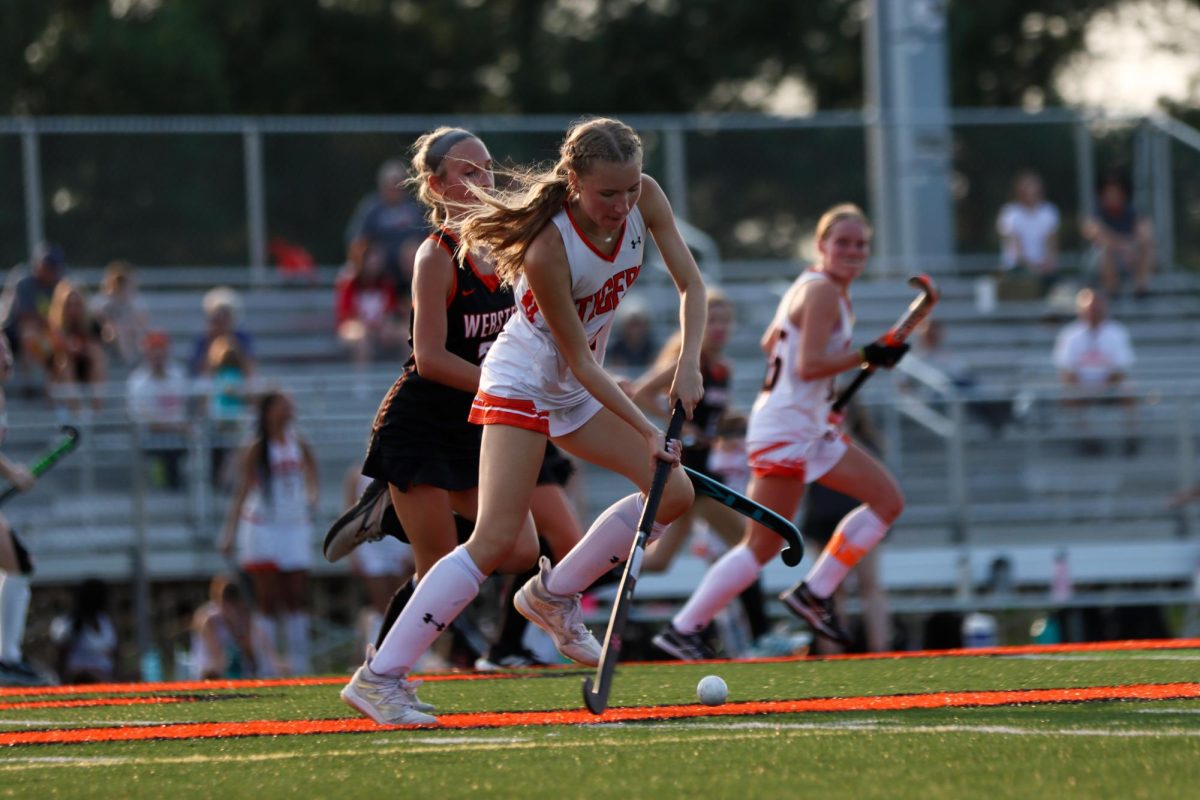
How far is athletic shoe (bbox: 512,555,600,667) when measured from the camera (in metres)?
6.23

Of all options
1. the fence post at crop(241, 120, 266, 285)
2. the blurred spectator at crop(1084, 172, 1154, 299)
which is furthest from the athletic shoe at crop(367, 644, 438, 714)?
the blurred spectator at crop(1084, 172, 1154, 299)

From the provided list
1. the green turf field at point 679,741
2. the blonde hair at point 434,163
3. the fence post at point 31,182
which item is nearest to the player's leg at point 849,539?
the green turf field at point 679,741

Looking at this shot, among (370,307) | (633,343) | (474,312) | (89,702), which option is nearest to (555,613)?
(474,312)

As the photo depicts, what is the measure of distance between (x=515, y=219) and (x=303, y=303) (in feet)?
36.4

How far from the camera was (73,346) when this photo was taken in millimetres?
14258

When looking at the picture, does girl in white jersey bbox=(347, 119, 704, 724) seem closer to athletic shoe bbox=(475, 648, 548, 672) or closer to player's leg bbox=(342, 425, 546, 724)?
player's leg bbox=(342, 425, 546, 724)

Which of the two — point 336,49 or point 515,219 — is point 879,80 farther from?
point 336,49

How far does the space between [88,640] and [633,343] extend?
455cm

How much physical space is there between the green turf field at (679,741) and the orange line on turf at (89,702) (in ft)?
0.10

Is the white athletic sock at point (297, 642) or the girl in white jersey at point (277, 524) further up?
the girl in white jersey at point (277, 524)

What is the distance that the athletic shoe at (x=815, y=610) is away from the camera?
8.59 metres

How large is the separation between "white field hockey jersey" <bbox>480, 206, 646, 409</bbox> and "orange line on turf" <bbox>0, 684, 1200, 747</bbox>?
97cm

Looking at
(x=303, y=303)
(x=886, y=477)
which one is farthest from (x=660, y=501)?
(x=303, y=303)

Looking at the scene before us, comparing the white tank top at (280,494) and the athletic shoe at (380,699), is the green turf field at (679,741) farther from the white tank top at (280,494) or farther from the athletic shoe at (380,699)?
the white tank top at (280,494)
